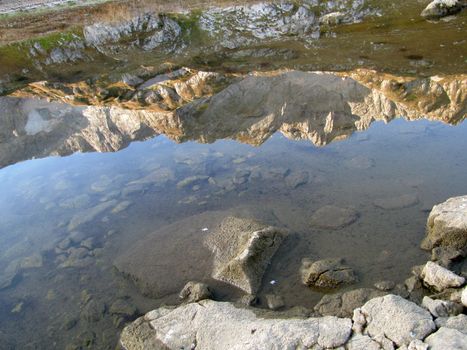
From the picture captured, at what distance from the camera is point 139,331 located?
11.3m

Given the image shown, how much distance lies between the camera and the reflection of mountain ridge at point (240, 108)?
26688mm

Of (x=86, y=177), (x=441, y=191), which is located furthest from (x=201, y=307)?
(x=86, y=177)

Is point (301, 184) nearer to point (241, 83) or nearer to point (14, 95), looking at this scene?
point (241, 83)

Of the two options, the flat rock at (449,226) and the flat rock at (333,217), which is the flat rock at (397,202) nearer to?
the flat rock at (333,217)

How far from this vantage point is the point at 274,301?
12.0m

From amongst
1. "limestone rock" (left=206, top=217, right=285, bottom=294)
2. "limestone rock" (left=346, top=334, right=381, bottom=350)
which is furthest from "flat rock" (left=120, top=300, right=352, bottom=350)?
"limestone rock" (left=206, top=217, right=285, bottom=294)

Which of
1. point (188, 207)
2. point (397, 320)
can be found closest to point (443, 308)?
point (397, 320)

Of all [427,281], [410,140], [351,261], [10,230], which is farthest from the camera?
[410,140]

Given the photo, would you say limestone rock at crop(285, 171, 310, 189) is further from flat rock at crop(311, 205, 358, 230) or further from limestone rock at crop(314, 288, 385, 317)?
limestone rock at crop(314, 288, 385, 317)

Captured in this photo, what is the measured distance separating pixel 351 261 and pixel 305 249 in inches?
66.2

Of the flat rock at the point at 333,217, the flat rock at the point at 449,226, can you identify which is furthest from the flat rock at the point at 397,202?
the flat rock at the point at 449,226

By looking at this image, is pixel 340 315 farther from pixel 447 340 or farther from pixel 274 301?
pixel 447 340

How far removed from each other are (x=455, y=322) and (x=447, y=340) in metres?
0.87

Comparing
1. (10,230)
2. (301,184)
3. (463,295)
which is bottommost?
(10,230)
